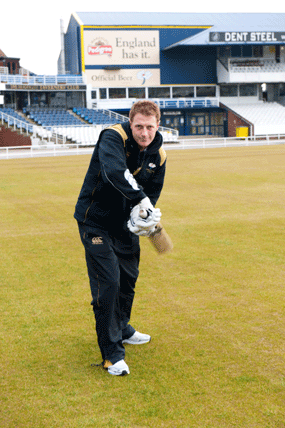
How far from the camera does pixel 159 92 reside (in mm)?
Answer: 64375

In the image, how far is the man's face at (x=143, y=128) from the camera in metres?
4.01

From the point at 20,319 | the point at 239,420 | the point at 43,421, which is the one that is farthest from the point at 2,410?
the point at 20,319

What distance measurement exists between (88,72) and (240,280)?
5807cm

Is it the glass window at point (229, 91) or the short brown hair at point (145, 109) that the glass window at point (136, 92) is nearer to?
the glass window at point (229, 91)

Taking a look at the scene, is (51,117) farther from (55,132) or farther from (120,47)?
(120,47)

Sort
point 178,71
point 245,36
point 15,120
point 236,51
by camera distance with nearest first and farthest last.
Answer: point 15,120 → point 245,36 → point 178,71 → point 236,51

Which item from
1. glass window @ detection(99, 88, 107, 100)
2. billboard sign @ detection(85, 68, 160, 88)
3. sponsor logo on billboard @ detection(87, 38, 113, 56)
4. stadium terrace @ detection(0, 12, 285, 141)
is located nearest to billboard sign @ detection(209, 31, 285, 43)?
stadium terrace @ detection(0, 12, 285, 141)

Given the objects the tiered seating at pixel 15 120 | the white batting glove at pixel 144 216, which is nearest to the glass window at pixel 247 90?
the tiered seating at pixel 15 120

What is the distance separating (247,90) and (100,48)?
60.6 ft

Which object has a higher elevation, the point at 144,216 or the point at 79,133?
the point at 79,133

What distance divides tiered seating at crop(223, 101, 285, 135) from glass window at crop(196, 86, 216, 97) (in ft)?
8.77

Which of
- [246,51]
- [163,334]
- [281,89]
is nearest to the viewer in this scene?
[163,334]

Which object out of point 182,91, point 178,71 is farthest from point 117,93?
point 182,91

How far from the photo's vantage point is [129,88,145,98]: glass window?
63375 millimetres
